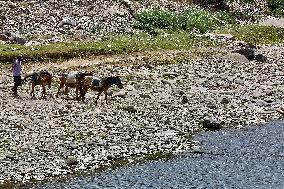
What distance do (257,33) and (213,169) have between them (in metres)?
41.7

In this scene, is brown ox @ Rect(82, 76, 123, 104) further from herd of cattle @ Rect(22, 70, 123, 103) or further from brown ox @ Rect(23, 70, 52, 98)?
brown ox @ Rect(23, 70, 52, 98)

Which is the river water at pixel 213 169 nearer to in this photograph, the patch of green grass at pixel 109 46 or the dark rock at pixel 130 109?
the dark rock at pixel 130 109

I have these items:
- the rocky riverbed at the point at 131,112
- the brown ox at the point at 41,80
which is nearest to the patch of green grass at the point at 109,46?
the rocky riverbed at the point at 131,112

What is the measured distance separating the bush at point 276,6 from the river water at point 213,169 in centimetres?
4834

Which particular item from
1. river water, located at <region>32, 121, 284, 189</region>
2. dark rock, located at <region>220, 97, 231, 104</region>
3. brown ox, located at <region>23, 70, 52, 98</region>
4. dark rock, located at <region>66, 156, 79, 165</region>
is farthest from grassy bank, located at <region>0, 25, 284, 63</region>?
dark rock, located at <region>66, 156, 79, 165</region>

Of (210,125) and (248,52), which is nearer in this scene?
(210,125)

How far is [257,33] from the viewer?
72.3m

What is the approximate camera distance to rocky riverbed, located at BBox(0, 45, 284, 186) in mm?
31766

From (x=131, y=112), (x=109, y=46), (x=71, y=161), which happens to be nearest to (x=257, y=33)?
(x=109, y=46)

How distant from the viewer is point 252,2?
281 feet

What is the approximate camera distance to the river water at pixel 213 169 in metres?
29.9

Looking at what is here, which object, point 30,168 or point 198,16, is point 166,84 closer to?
point 30,168

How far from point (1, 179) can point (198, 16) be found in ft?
157

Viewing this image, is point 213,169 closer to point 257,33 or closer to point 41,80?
point 41,80
